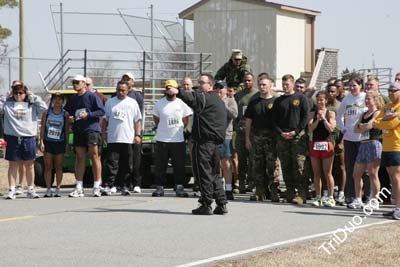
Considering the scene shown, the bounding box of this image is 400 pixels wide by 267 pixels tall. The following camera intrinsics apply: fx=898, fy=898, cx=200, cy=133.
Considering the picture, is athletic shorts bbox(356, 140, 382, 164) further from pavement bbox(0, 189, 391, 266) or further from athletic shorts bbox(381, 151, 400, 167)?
pavement bbox(0, 189, 391, 266)

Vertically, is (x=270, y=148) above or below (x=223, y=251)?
above

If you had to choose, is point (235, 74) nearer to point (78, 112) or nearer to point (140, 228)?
point (78, 112)

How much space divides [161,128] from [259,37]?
32.7 metres

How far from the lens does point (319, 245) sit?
9.60 meters

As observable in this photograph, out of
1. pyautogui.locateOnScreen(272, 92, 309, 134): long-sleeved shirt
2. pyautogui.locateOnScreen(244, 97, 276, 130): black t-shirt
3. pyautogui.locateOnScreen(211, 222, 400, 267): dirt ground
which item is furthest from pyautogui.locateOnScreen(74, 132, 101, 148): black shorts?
pyautogui.locateOnScreen(211, 222, 400, 267): dirt ground

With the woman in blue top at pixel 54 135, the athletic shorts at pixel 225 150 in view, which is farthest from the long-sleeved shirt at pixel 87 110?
the athletic shorts at pixel 225 150

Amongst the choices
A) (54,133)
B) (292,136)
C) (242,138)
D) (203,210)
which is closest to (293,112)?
(292,136)

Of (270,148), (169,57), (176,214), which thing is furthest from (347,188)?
(169,57)

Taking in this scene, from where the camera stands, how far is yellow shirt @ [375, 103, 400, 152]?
12.5m

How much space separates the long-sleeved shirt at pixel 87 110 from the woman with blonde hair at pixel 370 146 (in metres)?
4.40

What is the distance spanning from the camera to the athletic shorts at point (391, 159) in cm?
1247

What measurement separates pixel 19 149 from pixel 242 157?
158 inches

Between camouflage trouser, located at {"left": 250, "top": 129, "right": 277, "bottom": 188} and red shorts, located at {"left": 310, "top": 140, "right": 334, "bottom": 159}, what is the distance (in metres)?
0.78

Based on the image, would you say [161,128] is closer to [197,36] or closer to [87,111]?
[87,111]
